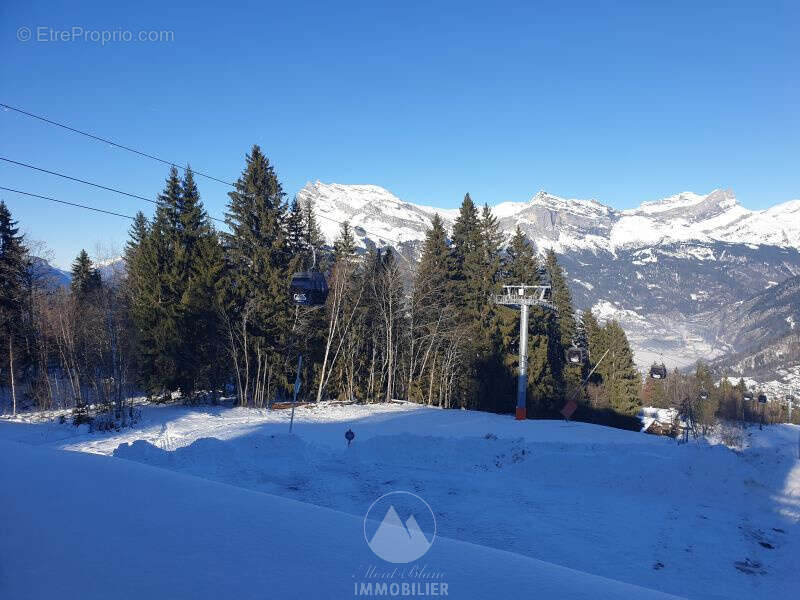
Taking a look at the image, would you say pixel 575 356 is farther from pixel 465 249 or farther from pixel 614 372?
pixel 614 372

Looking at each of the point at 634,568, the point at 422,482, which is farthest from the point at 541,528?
the point at 422,482

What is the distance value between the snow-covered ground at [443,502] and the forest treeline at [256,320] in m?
8.32

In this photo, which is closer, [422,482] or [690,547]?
[690,547]

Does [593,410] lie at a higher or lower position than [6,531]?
lower

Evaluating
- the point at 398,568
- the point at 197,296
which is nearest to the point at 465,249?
the point at 197,296

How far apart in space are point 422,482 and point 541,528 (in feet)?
10.4

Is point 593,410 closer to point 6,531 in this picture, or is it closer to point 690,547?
point 690,547

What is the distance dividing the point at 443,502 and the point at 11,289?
99.1ft

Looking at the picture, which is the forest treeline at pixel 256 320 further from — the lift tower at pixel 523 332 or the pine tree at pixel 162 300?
the lift tower at pixel 523 332

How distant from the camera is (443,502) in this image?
365 inches

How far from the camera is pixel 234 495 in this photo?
15.4ft

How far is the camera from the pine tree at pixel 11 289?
87.3ft

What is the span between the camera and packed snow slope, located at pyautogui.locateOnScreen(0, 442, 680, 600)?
9.57 feet

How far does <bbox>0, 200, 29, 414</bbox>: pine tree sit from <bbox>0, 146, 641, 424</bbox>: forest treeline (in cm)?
10
